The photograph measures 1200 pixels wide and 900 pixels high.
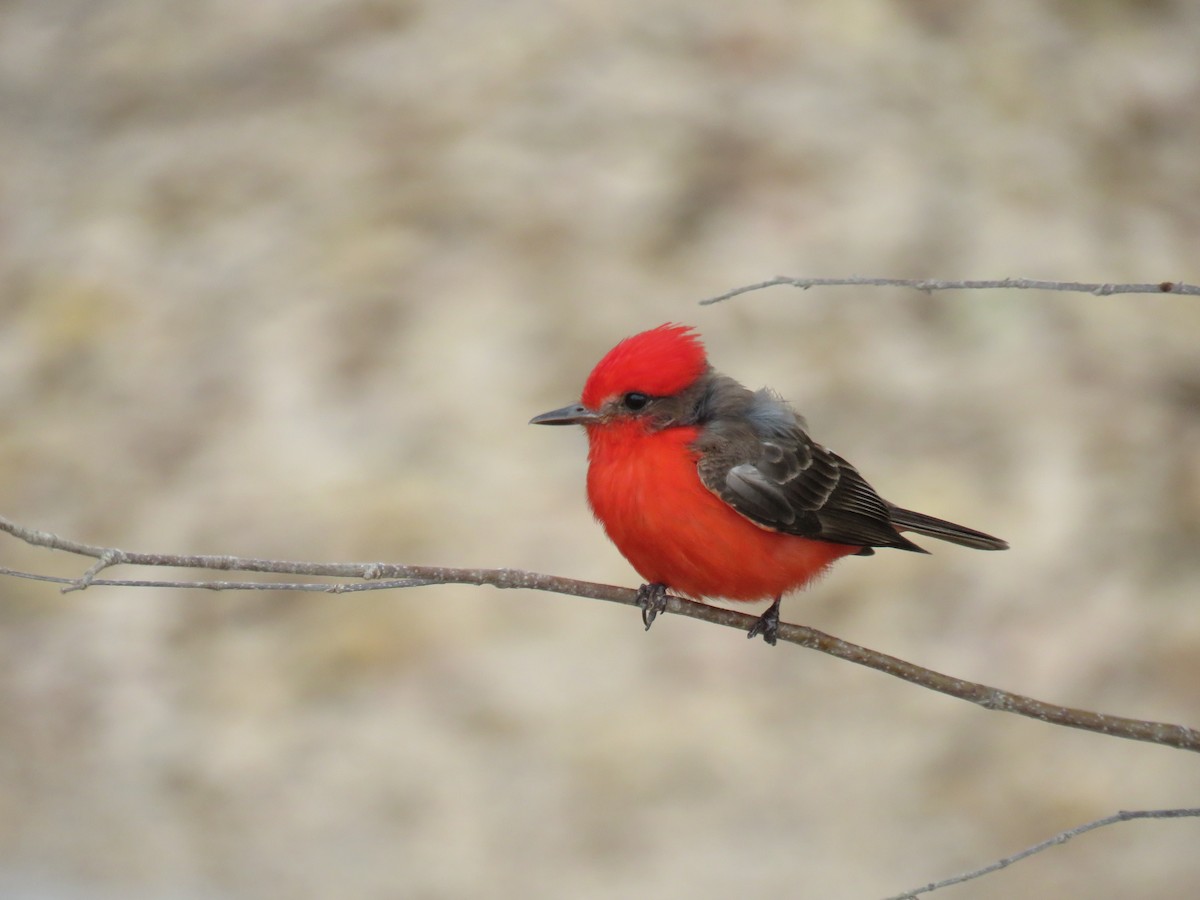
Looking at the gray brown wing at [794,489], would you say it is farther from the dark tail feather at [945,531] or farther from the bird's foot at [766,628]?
the bird's foot at [766,628]

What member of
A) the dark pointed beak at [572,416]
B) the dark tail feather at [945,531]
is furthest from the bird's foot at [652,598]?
the dark tail feather at [945,531]

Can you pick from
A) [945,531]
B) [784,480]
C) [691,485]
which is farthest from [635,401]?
[945,531]

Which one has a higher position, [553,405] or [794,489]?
[553,405]

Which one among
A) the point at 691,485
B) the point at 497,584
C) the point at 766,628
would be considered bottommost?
the point at 497,584

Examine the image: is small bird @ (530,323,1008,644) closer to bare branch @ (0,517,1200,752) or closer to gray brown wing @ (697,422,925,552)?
gray brown wing @ (697,422,925,552)

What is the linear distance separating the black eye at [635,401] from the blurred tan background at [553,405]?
339 centimetres

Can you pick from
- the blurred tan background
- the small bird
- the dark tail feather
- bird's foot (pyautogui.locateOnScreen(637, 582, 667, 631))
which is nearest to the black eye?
the small bird

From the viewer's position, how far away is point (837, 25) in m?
9.37

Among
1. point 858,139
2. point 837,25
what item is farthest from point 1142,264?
point 837,25

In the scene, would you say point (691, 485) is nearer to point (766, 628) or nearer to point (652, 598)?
point (652, 598)

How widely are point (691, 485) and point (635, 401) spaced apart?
30 centimetres

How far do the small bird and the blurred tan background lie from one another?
3.18m

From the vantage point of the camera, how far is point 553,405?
784 cm

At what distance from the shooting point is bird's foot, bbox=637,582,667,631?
151 inches
